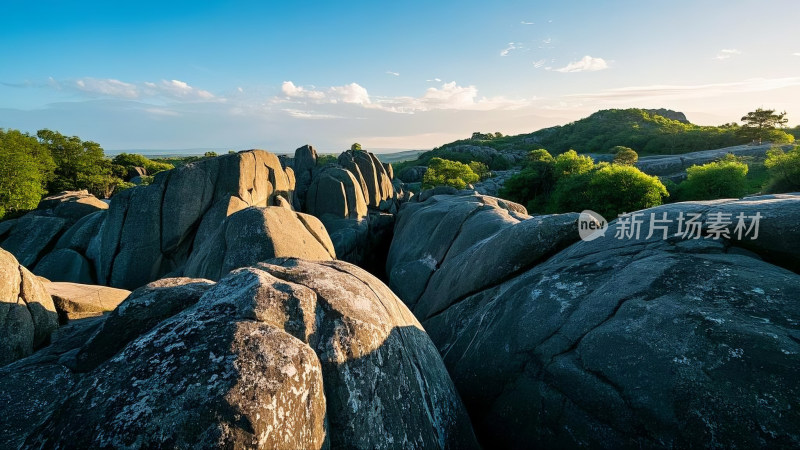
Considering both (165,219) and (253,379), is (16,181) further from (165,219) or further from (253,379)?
(253,379)

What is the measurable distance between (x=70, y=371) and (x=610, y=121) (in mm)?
189090

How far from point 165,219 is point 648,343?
79.8 ft

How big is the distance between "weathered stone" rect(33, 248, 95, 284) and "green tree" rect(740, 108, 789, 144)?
407ft

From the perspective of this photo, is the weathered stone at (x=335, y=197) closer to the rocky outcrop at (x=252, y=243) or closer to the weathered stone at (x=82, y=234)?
the weathered stone at (x=82, y=234)

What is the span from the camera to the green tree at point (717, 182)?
32.6 metres

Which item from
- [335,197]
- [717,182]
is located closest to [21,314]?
[335,197]

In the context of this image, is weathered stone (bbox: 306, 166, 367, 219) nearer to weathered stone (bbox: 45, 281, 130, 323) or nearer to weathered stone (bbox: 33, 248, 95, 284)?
weathered stone (bbox: 33, 248, 95, 284)

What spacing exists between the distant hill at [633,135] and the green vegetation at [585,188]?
76.0 m

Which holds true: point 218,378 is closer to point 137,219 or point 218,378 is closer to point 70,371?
point 70,371

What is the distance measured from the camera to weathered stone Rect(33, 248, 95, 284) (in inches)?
815

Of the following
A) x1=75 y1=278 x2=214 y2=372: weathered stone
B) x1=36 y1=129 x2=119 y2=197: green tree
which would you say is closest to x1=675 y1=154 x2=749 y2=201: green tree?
x1=75 y1=278 x2=214 y2=372: weathered stone

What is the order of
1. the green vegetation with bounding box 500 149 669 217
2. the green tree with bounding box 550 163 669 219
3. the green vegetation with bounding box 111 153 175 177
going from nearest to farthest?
the green tree with bounding box 550 163 669 219
the green vegetation with bounding box 500 149 669 217
the green vegetation with bounding box 111 153 175 177

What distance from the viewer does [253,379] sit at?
3.90 metres

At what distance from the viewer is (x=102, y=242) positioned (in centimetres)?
2175
